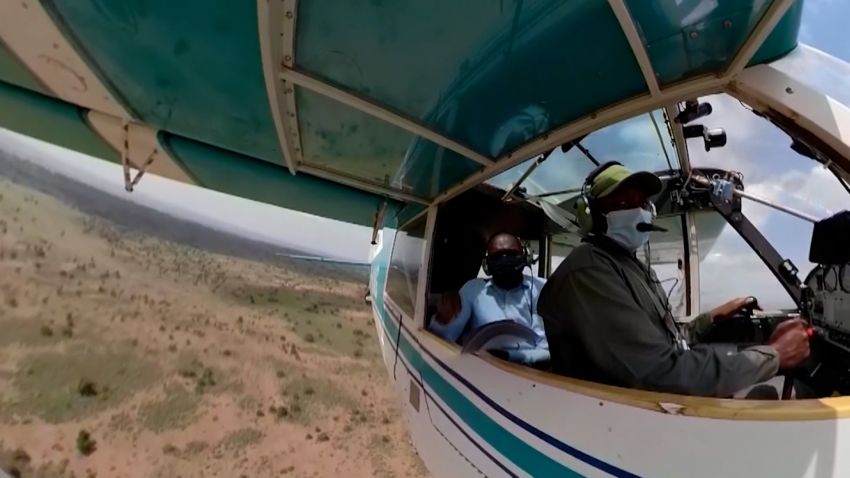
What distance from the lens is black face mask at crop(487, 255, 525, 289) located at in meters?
2.91

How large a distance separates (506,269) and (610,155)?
2.92 feet

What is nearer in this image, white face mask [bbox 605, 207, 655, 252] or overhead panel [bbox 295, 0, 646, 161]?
overhead panel [bbox 295, 0, 646, 161]

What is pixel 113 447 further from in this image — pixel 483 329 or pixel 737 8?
pixel 737 8

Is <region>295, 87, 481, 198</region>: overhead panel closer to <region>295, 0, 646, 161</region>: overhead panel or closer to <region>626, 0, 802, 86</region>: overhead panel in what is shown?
<region>295, 0, 646, 161</region>: overhead panel

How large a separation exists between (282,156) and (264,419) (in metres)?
15.4

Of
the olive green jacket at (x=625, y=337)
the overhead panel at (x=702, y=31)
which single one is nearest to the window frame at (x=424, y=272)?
the olive green jacket at (x=625, y=337)

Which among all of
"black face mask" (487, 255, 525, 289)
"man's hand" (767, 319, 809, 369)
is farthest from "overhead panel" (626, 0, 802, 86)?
"black face mask" (487, 255, 525, 289)

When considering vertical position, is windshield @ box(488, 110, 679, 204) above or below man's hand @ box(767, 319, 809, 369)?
above

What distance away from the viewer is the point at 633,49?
142 cm

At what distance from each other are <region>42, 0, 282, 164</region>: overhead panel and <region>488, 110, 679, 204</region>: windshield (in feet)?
4.48

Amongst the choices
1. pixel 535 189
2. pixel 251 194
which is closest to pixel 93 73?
pixel 251 194

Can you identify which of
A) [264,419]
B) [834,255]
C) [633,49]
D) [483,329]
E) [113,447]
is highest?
[633,49]

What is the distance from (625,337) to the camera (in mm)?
1347

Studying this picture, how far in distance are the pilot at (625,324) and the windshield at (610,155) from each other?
3.14 feet
